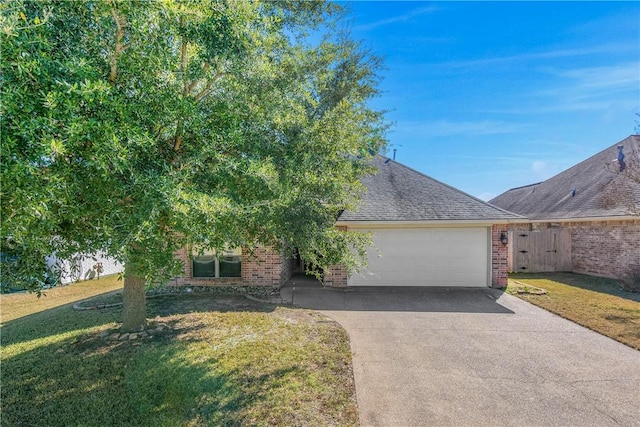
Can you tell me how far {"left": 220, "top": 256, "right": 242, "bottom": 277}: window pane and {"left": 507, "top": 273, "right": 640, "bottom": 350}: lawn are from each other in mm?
9190

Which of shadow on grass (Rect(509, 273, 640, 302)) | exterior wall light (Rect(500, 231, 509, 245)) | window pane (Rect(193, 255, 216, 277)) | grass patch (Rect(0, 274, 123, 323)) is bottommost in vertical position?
grass patch (Rect(0, 274, 123, 323))

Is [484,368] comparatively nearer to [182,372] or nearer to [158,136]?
[182,372]

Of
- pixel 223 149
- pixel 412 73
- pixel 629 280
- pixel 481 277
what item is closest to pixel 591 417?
pixel 223 149

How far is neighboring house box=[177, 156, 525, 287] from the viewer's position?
10992 millimetres

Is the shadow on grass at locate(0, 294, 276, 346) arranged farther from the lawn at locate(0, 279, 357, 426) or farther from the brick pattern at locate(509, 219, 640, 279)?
the brick pattern at locate(509, 219, 640, 279)

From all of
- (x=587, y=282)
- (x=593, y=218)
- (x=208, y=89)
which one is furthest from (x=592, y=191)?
(x=208, y=89)

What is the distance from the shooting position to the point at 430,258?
11352mm

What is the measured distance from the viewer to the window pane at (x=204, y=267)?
11.2 m

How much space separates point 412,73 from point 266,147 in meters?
9.89

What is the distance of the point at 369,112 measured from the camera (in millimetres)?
7379

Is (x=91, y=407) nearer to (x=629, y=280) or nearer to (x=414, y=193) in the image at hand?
(x=414, y=193)

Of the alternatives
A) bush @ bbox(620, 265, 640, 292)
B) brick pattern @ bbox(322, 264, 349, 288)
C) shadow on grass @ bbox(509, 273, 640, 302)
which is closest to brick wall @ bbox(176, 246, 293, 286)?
brick pattern @ bbox(322, 264, 349, 288)

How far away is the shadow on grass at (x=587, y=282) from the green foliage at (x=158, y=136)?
10347mm

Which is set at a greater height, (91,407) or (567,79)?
(567,79)
